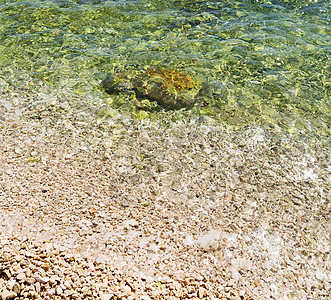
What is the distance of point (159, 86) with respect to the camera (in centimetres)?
803

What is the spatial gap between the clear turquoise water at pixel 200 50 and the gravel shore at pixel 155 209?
103 centimetres

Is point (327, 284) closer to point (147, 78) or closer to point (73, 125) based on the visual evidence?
point (73, 125)

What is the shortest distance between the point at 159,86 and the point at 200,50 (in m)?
2.67

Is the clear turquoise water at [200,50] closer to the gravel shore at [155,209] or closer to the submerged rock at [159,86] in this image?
the submerged rock at [159,86]

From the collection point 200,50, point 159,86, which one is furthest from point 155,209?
point 200,50

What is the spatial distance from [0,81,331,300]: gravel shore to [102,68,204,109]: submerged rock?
92 centimetres

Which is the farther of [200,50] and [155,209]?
[200,50]

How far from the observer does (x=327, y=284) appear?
4.32 m

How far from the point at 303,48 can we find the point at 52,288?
10.1m

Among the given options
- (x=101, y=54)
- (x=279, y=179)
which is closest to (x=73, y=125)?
(x=101, y=54)

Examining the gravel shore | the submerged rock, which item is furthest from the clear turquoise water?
the gravel shore

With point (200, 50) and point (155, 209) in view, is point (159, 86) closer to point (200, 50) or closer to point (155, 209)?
point (200, 50)

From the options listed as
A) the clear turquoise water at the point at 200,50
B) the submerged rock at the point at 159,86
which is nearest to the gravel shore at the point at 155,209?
the submerged rock at the point at 159,86

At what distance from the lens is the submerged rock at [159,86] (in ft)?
25.2
